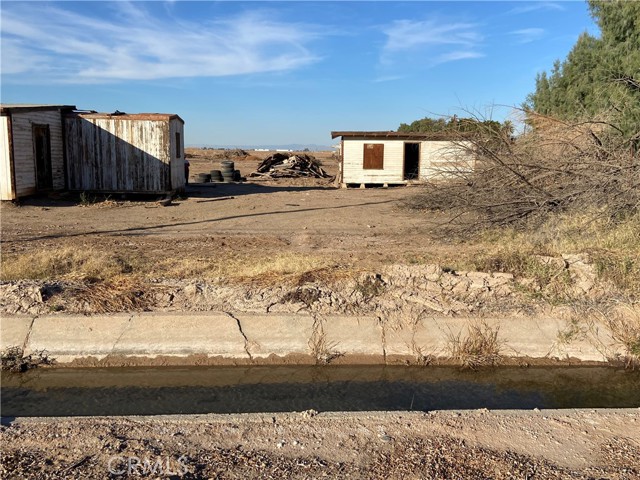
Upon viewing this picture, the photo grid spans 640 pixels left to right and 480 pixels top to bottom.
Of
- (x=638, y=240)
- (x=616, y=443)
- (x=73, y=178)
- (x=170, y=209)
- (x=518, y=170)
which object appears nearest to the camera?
(x=616, y=443)

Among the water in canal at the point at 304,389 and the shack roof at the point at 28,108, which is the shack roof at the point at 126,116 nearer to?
the shack roof at the point at 28,108

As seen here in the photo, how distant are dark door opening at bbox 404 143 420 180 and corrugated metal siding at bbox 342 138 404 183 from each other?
48cm

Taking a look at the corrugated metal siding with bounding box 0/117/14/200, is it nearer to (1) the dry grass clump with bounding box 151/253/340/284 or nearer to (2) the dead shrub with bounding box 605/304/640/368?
(1) the dry grass clump with bounding box 151/253/340/284

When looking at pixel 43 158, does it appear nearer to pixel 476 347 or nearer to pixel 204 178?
pixel 204 178

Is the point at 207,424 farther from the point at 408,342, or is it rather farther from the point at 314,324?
the point at 408,342

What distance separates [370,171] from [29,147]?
14.8 metres

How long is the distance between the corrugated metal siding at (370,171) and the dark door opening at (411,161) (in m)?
0.48

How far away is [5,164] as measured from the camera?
55.1 ft

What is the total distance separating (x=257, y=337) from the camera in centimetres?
698

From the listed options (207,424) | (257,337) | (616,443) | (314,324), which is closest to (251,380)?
(257,337)

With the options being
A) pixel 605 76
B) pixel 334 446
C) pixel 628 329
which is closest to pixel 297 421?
pixel 334 446

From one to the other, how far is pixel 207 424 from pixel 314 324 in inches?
106

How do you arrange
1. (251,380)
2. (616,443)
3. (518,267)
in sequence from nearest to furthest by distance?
1. (616,443)
2. (251,380)
3. (518,267)

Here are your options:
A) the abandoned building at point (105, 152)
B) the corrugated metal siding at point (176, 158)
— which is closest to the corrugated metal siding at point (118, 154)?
the abandoned building at point (105, 152)
